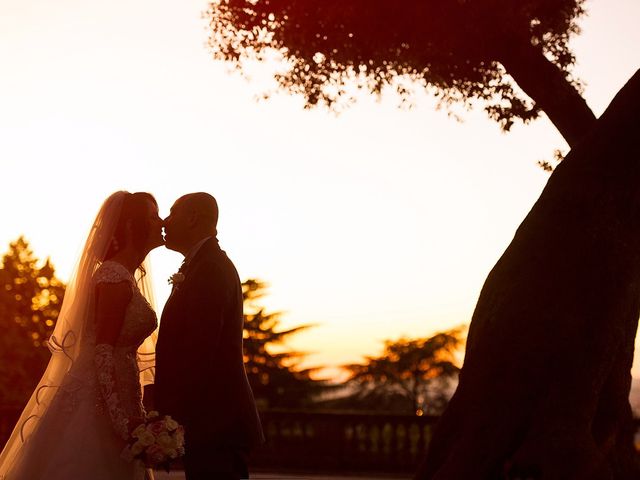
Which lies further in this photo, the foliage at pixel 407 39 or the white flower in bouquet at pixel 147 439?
the foliage at pixel 407 39

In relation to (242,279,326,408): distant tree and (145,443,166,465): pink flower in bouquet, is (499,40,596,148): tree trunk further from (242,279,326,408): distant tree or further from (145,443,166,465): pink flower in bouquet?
(242,279,326,408): distant tree

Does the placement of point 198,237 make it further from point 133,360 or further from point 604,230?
point 604,230

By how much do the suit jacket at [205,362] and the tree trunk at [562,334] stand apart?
9.80ft

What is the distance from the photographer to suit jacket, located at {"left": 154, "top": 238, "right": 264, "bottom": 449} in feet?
22.2

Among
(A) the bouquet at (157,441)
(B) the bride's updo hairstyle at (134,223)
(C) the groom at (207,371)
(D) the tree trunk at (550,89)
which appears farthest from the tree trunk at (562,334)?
(B) the bride's updo hairstyle at (134,223)

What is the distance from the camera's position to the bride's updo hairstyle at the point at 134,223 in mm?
7086

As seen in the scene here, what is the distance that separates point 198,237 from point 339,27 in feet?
25.2

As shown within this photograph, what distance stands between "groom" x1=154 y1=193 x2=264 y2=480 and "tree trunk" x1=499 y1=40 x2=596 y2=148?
7037 mm

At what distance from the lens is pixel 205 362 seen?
22.2 feet

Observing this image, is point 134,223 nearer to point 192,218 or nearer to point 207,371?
point 192,218

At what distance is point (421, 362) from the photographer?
68.5 metres

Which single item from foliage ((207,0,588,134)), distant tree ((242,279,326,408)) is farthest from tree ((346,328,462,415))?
foliage ((207,0,588,134))

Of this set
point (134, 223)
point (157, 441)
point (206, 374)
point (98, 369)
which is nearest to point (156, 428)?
point (157, 441)

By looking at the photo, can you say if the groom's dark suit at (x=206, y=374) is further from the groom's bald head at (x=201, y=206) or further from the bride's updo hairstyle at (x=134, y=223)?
the bride's updo hairstyle at (x=134, y=223)
